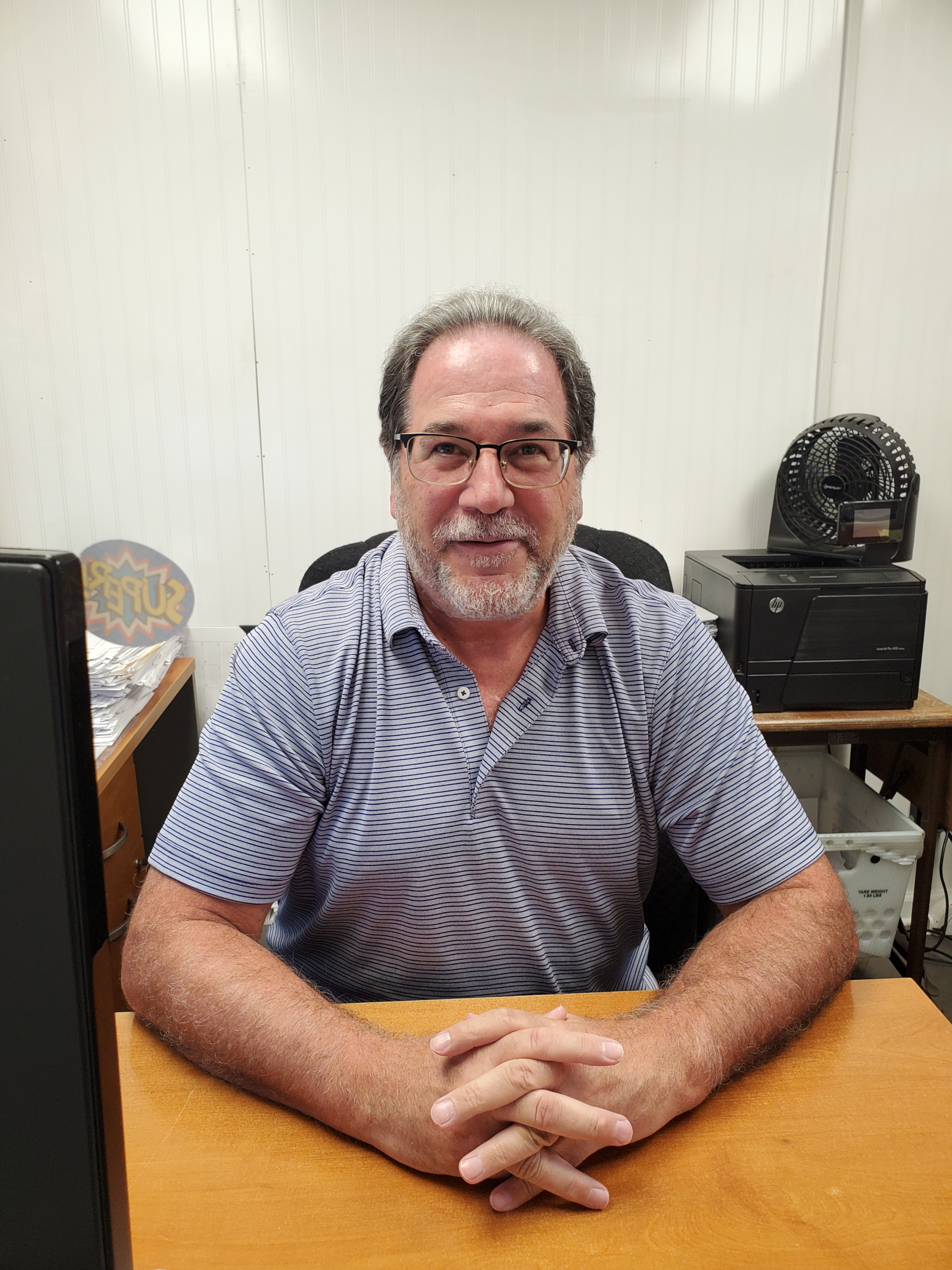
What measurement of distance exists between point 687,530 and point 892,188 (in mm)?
979

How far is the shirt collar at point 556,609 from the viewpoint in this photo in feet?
3.51

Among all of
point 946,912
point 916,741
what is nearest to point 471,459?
point 916,741

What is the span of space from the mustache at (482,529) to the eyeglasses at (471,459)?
Result: 0.14 ft

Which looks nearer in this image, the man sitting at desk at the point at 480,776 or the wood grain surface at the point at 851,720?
the man sitting at desk at the point at 480,776

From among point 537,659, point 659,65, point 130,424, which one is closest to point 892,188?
point 659,65

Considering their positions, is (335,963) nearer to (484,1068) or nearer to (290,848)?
(290,848)

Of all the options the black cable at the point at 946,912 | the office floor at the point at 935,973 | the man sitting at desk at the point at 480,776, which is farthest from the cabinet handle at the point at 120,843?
the black cable at the point at 946,912

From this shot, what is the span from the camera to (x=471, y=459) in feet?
3.67

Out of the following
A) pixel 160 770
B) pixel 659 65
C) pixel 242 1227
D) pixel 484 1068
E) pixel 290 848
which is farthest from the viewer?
pixel 160 770

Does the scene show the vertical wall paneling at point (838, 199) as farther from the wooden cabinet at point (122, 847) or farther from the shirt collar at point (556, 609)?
the wooden cabinet at point (122, 847)

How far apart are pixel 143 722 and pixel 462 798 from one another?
3.26 feet

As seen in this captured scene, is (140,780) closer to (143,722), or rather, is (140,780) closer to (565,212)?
(143,722)

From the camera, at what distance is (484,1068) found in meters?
0.71

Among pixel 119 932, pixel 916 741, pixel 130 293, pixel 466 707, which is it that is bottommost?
pixel 119 932
